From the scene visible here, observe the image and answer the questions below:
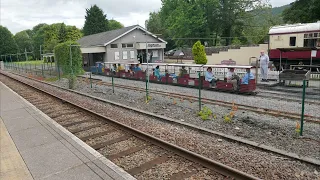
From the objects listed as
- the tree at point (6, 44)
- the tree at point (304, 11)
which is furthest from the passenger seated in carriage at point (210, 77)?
the tree at point (6, 44)

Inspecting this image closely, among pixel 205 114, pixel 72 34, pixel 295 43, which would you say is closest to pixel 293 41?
pixel 295 43

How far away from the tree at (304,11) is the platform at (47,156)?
30583 millimetres

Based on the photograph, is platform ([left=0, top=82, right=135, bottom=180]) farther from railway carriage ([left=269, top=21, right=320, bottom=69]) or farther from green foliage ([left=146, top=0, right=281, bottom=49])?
green foliage ([left=146, top=0, right=281, bottom=49])

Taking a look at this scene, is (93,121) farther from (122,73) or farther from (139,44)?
(139,44)

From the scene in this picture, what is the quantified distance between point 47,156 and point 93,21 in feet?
247

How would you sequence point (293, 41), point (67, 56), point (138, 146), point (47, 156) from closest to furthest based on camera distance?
point (47, 156)
point (138, 146)
point (293, 41)
point (67, 56)

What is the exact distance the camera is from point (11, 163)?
5.96 metres

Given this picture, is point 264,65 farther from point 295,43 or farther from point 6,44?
point 6,44

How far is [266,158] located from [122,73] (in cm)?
2171

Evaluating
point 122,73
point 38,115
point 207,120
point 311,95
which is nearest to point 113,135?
point 207,120

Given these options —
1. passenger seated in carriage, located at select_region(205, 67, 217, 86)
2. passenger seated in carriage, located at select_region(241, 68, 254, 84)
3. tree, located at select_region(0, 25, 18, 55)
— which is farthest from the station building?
tree, located at select_region(0, 25, 18, 55)

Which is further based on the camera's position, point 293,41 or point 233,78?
point 293,41

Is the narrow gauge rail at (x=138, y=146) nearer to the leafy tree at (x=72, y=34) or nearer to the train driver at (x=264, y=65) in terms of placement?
the train driver at (x=264, y=65)

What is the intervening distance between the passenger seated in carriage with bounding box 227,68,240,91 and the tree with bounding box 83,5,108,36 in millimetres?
66583
